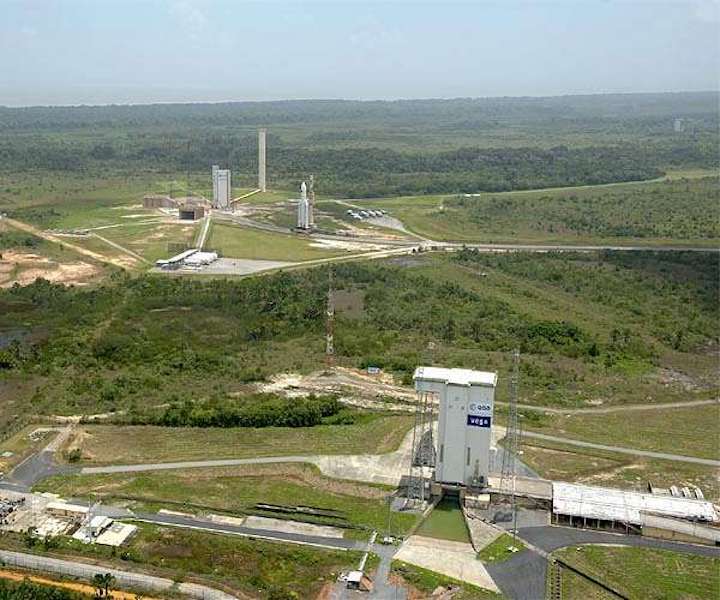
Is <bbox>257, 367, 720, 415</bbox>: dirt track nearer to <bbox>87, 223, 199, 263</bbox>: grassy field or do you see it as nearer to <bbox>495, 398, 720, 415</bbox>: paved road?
<bbox>495, 398, 720, 415</bbox>: paved road

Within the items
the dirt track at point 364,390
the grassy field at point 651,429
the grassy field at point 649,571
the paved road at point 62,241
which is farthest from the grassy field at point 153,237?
the grassy field at point 649,571

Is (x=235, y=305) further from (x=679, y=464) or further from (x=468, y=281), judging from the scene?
(x=679, y=464)

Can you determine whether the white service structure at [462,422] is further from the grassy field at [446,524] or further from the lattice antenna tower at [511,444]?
the lattice antenna tower at [511,444]

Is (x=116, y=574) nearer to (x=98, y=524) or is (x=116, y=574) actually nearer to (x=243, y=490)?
(x=98, y=524)

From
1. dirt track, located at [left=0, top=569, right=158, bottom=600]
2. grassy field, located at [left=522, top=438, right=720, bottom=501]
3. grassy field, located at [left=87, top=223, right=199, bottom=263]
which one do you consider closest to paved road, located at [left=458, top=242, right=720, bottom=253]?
grassy field, located at [left=87, top=223, right=199, bottom=263]

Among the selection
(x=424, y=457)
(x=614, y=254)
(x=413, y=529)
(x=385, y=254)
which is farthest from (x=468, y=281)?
(x=413, y=529)
